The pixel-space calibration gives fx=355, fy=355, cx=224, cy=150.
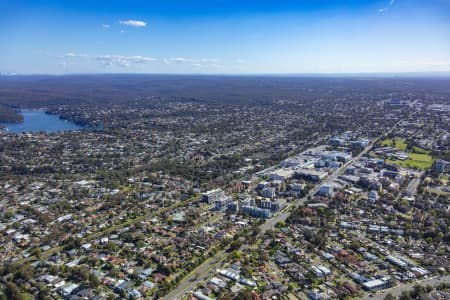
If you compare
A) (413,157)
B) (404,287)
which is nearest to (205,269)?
(404,287)

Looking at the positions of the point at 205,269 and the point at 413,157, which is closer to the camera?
the point at 205,269

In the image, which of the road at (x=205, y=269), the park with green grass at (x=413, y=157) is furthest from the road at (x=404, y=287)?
the park with green grass at (x=413, y=157)

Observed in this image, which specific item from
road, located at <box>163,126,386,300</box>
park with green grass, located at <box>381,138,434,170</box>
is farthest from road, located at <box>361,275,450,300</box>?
park with green grass, located at <box>381,138,434,170</box>

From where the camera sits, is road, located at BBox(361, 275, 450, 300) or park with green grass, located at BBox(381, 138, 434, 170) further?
park with green grass, located at BBox(381, 138, 434, 170)

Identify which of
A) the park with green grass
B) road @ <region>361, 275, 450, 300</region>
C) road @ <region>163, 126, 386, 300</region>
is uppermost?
the park with green grass

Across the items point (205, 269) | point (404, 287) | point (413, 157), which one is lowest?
point (205, 269)

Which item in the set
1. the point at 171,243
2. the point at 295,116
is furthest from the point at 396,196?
the point at 295,116

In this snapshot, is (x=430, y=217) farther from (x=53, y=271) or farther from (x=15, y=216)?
(x=15, y=216)

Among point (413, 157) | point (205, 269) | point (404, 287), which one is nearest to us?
point (404, 287)

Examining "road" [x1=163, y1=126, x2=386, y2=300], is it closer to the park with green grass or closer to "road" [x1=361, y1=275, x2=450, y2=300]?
"road" [x1=361, y1=275, x2=450, y2=300]

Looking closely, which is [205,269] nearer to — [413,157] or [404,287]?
[404,287]
